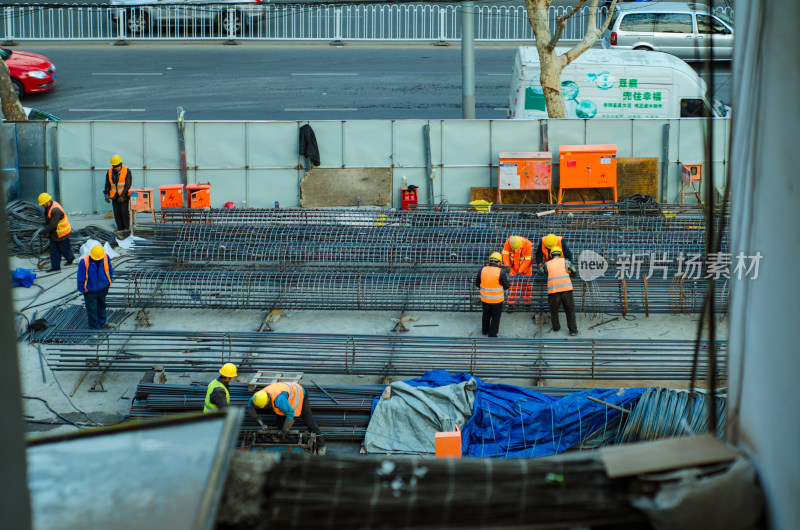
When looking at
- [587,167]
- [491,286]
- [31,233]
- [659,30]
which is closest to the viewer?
[491,286]

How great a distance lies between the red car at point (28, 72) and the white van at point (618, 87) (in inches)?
523

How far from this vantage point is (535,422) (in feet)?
34.4

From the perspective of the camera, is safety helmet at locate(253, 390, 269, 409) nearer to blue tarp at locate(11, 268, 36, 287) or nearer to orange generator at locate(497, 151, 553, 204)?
blue tarp at locate(11, 268, 36, 287)

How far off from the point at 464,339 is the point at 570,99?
11156mm

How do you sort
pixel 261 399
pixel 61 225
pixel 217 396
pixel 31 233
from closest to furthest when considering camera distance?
pixel 261 399 → pixel 217 396 → pixel 61 225 → pixel 31 233

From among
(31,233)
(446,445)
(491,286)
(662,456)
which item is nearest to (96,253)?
(31,233)

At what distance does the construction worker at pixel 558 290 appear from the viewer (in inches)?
516

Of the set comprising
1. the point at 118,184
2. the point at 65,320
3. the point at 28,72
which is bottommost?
the point at 65,320

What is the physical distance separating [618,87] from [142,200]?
11.3 meters

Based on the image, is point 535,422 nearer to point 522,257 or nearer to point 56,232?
point 522,257

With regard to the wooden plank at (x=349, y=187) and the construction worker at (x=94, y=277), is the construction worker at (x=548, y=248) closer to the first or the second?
the wooden plank at (x=349, y=187)

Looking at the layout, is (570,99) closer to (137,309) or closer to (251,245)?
(251,245)

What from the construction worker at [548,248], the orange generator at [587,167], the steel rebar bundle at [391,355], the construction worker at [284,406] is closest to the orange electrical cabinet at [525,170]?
the orange generator at [587,167]

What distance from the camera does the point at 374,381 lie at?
1203 cm
